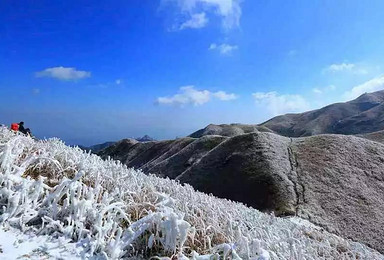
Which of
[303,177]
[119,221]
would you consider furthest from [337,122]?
[119,221]

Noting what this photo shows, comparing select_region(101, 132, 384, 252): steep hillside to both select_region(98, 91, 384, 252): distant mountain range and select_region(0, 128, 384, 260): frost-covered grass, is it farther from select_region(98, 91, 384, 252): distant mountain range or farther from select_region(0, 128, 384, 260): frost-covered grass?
select_region(0, 128, 384, 260): frost-covered grass

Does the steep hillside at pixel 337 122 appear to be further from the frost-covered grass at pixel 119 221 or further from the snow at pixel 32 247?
the snow at pixel 32 247

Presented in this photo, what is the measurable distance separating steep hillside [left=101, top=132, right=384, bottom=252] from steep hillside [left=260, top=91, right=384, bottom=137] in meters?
111

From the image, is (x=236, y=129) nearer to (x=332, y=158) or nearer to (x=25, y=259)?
(x=332, y=158)

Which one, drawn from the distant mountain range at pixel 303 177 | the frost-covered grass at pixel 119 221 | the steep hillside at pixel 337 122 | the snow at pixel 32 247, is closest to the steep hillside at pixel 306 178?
the distant mountain range at pixel 303 177

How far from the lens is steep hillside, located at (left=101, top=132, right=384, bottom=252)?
A: 103ft

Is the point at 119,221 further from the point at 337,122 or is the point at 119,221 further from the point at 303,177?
the point at 337,122

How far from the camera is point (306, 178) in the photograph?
3841cm

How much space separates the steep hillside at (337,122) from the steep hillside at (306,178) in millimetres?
111116

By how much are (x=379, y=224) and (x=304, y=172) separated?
10789mm

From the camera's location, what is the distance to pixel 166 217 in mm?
5285

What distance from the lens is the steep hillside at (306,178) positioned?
31.3m

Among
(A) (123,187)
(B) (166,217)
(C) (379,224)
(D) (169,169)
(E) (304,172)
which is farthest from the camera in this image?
(D) (169,169)

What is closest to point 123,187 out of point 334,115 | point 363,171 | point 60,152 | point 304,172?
point 60,152
